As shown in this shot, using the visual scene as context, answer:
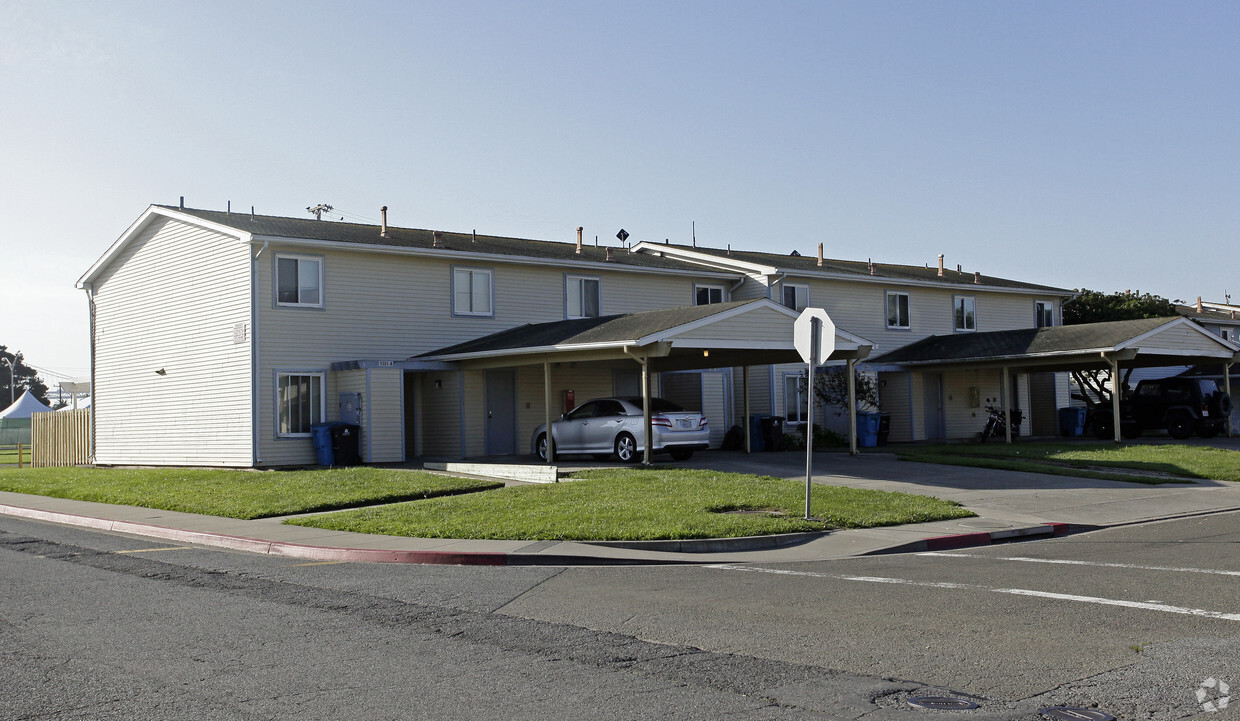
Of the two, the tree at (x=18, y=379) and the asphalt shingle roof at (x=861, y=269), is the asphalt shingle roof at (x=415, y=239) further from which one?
the tree at (x=18, y=379)

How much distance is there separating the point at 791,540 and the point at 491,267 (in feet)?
51.3

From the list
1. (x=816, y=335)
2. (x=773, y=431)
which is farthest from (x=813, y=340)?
(x=773, y=431)

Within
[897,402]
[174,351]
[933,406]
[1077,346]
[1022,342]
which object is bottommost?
[933,406]

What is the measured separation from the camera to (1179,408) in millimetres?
29891

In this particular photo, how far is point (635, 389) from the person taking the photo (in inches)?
1131

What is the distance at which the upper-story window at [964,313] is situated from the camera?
3569 cm

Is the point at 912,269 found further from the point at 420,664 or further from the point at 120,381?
the point at 420,664

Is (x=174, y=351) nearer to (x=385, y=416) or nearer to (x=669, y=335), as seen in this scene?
(x=385, y=416)

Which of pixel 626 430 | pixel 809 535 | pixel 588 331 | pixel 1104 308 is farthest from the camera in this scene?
pixel 1104 308

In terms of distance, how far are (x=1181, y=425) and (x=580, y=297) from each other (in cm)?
1728

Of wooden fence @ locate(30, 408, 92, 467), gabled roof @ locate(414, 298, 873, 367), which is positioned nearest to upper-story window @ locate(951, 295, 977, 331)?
gabled roof @ locate(414, 298, 873, 367)

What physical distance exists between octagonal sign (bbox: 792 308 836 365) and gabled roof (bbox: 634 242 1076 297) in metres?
16.0

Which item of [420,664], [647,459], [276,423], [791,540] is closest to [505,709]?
[420,664]

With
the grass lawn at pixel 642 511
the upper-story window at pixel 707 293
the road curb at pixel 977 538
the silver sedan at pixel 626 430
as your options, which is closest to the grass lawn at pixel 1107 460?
the silver sedan at pixel 626 430
